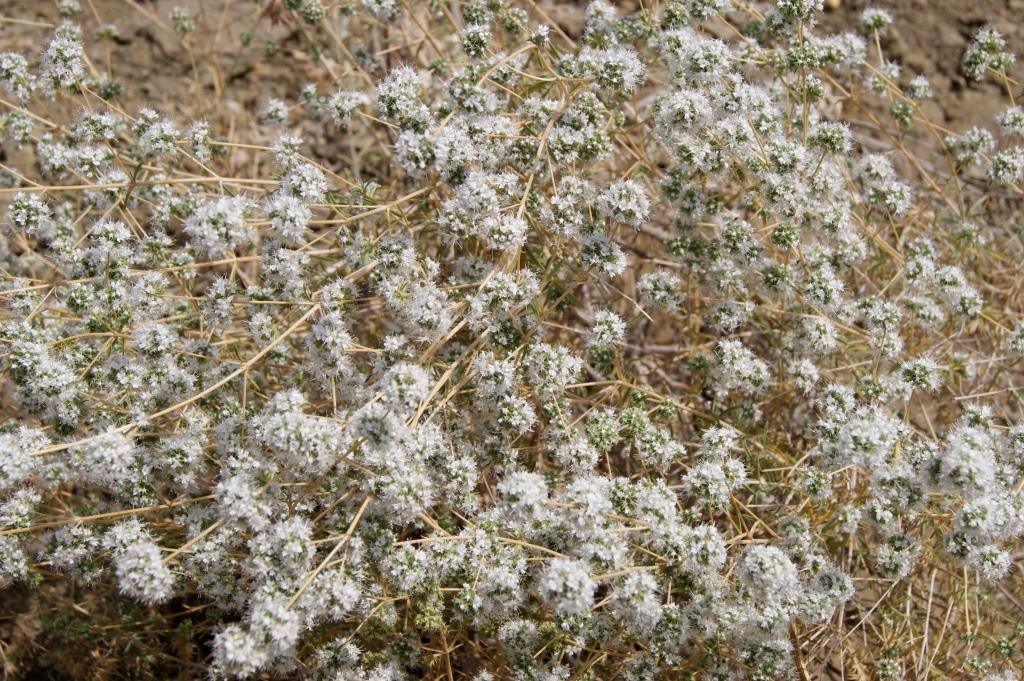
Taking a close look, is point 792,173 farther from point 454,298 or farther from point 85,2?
point 85,2

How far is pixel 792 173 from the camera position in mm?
5234

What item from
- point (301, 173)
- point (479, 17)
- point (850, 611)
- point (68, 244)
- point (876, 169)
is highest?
point (479, 17)

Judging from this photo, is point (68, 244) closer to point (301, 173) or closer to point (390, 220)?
point (301, 173)

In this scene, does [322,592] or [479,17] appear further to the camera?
[479,17]

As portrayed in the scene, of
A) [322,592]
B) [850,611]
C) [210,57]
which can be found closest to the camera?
[322,592]

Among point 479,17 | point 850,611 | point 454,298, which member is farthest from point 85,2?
point 850,611

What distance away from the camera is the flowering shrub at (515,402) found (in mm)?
4598

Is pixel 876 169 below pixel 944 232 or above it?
above

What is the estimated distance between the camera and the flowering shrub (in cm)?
460

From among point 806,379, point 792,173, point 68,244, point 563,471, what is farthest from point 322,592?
point 792,173

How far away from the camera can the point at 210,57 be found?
801cm

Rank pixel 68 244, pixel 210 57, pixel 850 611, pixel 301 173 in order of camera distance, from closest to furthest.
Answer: pixel 301 173 < pixel 68 244 < pixel 850 611 < pixel 210 57

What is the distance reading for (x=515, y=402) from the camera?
4.92 m

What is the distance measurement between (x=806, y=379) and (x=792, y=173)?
49.3 inches
